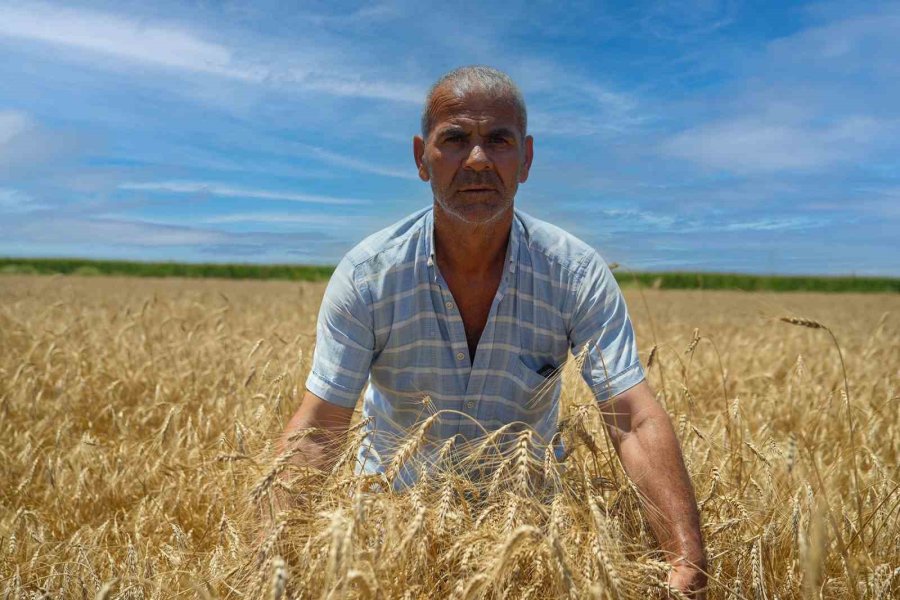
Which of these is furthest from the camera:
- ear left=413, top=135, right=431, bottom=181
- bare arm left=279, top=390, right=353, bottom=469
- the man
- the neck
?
ear left=413, top=135, right=431, bottom=181

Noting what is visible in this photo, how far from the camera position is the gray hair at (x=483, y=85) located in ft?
7.63

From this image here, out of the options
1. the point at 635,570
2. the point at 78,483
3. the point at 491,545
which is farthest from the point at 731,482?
the point at 78,483

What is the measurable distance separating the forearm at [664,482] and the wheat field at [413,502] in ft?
0.23

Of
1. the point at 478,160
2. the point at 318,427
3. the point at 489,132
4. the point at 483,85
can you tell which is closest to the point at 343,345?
the point at 318,427

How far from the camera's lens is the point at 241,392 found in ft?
13.0

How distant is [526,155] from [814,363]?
13.7 feet

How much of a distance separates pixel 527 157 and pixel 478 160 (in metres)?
0.45

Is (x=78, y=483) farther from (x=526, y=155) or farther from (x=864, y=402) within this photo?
(x=864, y=402)

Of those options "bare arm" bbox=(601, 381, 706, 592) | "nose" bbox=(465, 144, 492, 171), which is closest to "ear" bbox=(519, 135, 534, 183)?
"nose" bbox=(465, 144, 492, 171)

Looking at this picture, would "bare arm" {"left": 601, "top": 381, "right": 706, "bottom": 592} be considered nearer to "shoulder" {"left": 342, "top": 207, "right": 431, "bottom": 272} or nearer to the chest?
the chest

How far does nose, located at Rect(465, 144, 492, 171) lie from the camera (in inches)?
89.6

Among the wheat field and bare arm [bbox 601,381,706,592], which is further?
bare arm [bbox 601,381,706,592]

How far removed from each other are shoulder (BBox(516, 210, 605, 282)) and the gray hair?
37 cm

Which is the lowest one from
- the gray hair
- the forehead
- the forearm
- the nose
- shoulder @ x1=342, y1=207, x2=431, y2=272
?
the forearm
